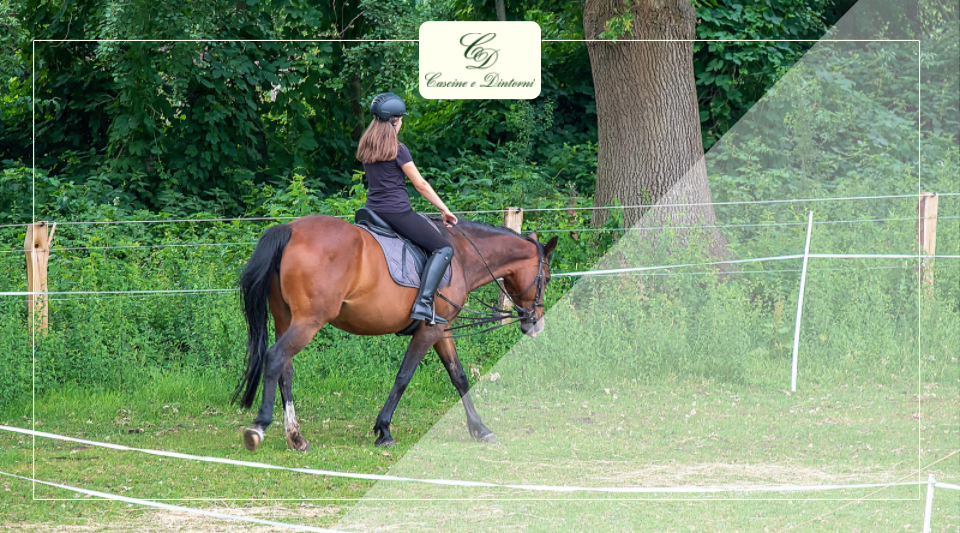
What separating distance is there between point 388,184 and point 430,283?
81cm

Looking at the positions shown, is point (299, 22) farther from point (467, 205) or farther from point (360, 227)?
point (360, 227)

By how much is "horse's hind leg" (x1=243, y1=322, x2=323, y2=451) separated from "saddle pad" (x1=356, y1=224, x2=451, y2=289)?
725mm

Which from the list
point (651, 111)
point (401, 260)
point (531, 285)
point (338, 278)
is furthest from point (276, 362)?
point (651, 111)

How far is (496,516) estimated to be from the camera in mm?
5664

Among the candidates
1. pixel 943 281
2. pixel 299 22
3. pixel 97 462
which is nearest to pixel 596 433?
pixel 97 462

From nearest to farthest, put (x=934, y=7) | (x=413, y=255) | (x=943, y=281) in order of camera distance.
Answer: (x=413, y=255) < (x=943, y=281) < (x=934, y=7)

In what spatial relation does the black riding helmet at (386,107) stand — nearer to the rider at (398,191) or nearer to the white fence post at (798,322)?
the rider at (398,191)

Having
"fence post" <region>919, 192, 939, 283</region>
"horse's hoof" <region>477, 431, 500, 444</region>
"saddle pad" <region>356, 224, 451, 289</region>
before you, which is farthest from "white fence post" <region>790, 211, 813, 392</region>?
"saddle pad" <region>356, 224, 451, 289</region>

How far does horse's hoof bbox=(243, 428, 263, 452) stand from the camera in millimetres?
6840

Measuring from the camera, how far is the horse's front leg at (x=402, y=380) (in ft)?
24.8

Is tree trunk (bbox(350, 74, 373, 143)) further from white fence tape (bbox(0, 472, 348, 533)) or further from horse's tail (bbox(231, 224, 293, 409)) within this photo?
white fence tape (bbox(0, 472, 348, 533))

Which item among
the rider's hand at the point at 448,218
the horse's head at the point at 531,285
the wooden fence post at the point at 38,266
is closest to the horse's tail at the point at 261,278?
the rider's hand at the point at 448,218

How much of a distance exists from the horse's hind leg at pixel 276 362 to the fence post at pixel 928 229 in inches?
271

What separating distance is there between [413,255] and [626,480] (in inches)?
92.0
